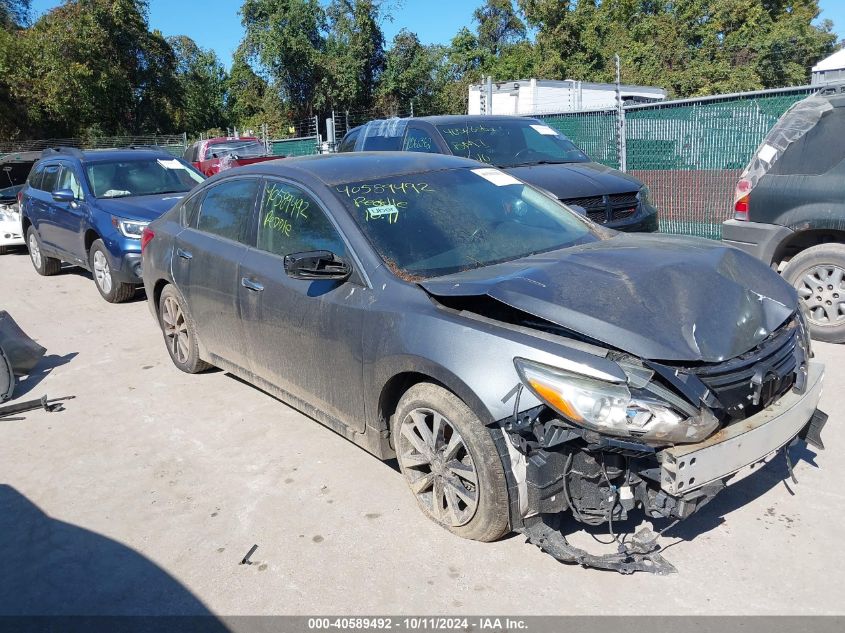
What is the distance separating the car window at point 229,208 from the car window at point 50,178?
575cm

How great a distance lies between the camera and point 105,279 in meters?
8.83

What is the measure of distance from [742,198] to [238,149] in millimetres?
20061

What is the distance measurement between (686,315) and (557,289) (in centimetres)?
55

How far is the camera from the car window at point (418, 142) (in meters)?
8.66

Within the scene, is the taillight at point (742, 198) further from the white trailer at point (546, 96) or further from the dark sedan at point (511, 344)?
the white trailer at point (546, 96)

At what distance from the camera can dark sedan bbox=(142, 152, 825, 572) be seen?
285cm

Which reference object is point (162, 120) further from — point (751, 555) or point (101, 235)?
point (751, 555)

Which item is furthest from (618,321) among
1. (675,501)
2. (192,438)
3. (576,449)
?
(192,438)

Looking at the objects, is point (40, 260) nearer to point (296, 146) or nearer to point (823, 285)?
point (823, 285)

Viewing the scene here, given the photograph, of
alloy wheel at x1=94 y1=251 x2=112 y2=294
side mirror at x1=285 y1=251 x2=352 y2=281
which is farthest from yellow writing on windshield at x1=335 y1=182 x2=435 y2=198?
alloy wheel at x1=94 y1=251 x2=112 y2=294

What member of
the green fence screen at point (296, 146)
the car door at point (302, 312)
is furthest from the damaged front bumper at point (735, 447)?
the green fence screen at point (296, 146)

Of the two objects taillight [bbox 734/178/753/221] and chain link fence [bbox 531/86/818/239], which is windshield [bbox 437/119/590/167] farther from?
taillight [bbox 734/178/753/221]

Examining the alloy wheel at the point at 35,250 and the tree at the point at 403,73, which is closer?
the alloy wheel at the point at 35,250

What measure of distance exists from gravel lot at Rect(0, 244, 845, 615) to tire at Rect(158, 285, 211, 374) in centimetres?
64
